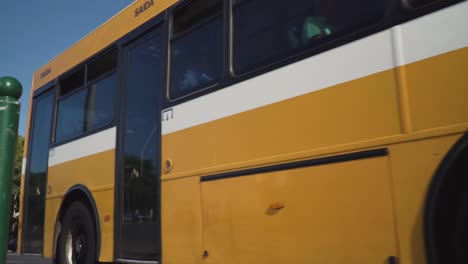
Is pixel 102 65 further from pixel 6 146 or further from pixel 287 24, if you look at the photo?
pixel 287 24

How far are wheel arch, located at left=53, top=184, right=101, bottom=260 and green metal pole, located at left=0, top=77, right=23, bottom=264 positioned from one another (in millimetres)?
2134

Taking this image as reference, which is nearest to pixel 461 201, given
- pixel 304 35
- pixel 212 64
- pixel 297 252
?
pixel 297 252

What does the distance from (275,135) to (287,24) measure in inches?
33.1

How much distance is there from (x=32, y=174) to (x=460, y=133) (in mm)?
6830

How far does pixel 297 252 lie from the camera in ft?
11.4

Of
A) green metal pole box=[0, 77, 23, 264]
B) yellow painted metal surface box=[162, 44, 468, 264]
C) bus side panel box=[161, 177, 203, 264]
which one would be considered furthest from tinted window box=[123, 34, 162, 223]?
green metal pole box=[0, 77, 23, 264]

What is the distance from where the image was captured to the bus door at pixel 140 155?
16.8ft

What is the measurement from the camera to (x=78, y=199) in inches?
261

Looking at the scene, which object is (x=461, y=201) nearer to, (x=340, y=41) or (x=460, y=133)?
(x=460, y=133)

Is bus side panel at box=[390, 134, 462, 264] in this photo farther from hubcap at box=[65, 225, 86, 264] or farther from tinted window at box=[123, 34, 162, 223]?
hubcap at box=[65, 225, 86, 264]

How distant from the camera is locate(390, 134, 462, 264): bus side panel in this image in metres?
2.74

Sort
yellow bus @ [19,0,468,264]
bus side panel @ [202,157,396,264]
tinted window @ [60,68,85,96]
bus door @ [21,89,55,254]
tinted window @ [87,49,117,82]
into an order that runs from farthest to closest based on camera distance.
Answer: bus door @ [21,89,55,254] → tinted window @ [60,68,85,96] → tinted window @ [87,49,117,82] → bus side panel @ [202,157,396,264] → yellow bus @ [19,0,468,264]

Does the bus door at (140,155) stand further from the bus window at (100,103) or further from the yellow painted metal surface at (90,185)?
the bus window at (100,103)

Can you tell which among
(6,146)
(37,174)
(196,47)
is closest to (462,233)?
(196,47)
